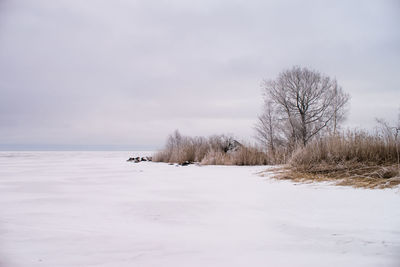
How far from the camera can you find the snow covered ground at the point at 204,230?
112cm

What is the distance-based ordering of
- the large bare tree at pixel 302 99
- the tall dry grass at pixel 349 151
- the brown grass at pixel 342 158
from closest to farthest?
the brown grass at pixel 342 158 < the tall dry grass at pixel 349 151 < the large bare tree at pixel 302 99

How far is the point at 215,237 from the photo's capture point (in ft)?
4.57

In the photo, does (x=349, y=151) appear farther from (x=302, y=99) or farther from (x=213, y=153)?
(x=302, y=99)

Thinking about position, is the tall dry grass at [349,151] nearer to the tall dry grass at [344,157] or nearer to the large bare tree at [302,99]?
the tall dry grass at [344,157]

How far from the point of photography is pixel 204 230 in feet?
5.02

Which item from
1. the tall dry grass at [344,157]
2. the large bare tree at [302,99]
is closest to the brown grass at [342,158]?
the tall dry grass at [344,157]

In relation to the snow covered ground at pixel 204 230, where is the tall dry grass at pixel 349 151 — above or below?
above

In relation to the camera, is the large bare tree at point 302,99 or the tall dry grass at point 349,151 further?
the large bare tree at point 302,99

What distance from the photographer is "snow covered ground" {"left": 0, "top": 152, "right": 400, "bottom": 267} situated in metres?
1.12

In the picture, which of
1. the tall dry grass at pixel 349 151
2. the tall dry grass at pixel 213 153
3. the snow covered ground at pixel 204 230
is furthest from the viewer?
the tall dry grass at pixel 213 153

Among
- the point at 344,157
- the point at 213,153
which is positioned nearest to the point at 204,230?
the point at 344,157

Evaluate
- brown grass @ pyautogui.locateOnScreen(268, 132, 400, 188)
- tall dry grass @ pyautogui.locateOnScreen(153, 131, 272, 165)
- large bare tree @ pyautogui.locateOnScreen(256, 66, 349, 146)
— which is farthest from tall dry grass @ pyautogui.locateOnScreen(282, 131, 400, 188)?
large bare tree @ pyautogui.locateOnScreen(256, 66, 349, 146)

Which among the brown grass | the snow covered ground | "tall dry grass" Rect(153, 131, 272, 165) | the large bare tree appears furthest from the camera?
the large bare tree

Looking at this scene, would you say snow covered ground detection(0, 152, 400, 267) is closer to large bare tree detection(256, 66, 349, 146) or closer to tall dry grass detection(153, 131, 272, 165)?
tall dry grass detection(153, 131, 272, 165)
